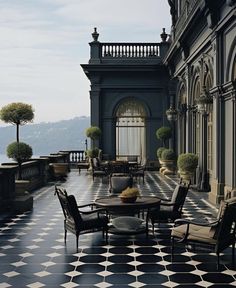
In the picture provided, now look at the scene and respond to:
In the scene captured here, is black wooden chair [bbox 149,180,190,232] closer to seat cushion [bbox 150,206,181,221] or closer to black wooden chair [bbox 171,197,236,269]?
seat cushion [bbox 150,206,181,221]

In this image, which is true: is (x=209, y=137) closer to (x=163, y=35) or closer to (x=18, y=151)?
(x=18, y=151)

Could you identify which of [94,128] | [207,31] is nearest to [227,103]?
[207,31]

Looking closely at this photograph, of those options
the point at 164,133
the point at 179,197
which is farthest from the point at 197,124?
the point at 179,197

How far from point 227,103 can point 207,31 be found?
242cm

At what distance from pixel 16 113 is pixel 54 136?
95850 millimetres

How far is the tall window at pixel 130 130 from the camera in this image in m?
21.8

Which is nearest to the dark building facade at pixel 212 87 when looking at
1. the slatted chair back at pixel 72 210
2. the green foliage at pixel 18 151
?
the slatted chair back at pixel 72 210

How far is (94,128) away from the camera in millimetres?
20453

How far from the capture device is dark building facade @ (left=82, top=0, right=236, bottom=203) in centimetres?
1042

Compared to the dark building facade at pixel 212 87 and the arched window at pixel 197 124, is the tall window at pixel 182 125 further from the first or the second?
the arched window at pixel 197 124

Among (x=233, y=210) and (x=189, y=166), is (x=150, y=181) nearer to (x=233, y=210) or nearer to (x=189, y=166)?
(x=189, y=166)

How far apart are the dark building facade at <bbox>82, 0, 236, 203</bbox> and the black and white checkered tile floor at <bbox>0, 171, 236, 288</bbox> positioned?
1.65 m

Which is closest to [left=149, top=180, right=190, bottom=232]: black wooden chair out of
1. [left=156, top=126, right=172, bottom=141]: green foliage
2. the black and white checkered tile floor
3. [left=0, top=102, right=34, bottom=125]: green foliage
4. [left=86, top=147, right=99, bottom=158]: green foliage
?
the black and white checkered tile floor

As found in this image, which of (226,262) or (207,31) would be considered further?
(207,31)
